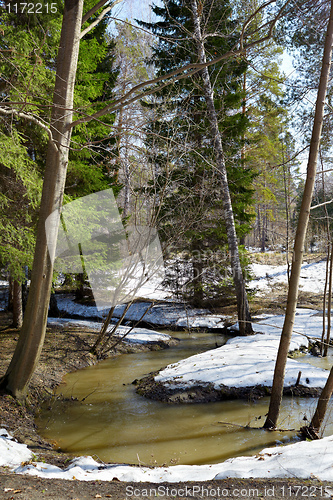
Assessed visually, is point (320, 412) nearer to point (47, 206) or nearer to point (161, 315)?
point (47, 206)

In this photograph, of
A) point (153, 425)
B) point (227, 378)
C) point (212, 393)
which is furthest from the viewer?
point (227, 378)

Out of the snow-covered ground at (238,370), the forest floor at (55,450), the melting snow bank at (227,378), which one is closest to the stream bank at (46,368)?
the forest floor at (55,450)

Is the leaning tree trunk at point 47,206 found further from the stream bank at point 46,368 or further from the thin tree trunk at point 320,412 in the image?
the thin tree trunk at point 320,412

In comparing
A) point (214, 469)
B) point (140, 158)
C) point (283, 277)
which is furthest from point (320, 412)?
point (283, 277)

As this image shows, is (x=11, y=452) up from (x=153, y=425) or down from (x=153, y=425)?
up

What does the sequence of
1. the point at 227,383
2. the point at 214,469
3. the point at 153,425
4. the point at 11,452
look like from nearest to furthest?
the point at 214,469
the point at 11,452
the point at 153,425
the point at 227,383

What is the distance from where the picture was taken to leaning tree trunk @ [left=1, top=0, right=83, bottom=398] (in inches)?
188

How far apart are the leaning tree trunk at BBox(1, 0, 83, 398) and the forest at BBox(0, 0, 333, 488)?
0.02m

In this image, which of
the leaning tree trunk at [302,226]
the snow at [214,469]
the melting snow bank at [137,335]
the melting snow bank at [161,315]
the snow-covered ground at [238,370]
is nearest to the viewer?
the snow at [214,469]

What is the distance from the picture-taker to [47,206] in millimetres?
4820

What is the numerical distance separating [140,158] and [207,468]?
5.33 m

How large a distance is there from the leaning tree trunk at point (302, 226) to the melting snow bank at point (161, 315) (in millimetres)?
6649

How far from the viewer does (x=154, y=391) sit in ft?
19.8

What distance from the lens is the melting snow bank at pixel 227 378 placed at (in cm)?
586
